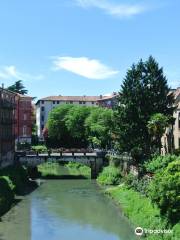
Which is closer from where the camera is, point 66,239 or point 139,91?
point 66,239

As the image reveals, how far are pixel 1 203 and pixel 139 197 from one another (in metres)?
14.6

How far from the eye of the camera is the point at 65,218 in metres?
57.3

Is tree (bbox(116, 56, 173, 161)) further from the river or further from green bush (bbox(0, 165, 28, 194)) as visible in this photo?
green bush (bbox(0, 165, 28, 194))

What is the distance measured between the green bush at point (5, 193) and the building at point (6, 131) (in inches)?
537

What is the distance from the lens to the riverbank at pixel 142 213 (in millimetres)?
41419

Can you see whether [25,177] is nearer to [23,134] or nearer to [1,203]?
[1,203]

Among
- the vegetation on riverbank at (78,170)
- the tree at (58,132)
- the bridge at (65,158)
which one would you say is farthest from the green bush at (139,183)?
the tree at (58,132)

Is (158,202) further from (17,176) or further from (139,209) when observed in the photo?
(17,176)

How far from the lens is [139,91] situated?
249ft

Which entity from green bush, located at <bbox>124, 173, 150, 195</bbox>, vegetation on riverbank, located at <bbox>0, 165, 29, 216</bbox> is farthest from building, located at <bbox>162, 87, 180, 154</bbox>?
vegetation on riverbank, located at <bbox>0, 165, 29, 216</bbox>

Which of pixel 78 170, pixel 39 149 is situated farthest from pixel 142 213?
pixel 39 149

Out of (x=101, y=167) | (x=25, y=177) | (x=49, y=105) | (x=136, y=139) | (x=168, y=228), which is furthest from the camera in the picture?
(x=49, y=105)

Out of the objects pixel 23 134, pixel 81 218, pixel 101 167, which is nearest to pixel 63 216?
pixel 81 218

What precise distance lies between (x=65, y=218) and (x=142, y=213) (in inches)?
392
